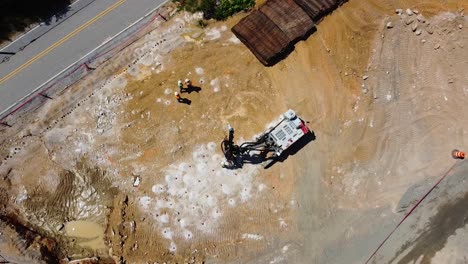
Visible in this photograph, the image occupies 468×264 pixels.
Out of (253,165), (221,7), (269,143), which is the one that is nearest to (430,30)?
(269,143)

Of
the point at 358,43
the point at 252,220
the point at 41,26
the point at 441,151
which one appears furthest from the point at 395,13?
the point at 41,26

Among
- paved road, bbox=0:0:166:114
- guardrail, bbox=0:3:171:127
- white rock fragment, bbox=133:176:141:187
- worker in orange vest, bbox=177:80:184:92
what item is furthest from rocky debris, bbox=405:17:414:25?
white rock fragment, bbox=133:176:141:187

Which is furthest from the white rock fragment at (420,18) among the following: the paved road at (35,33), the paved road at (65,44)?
the paved road at (35,33)

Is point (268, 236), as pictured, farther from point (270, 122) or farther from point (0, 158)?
point (0, 158)

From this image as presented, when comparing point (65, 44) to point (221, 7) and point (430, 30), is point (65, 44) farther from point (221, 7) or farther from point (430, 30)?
point (430, 30)

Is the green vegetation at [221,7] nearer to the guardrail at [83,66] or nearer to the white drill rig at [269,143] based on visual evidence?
the guardrail at [83,66]
